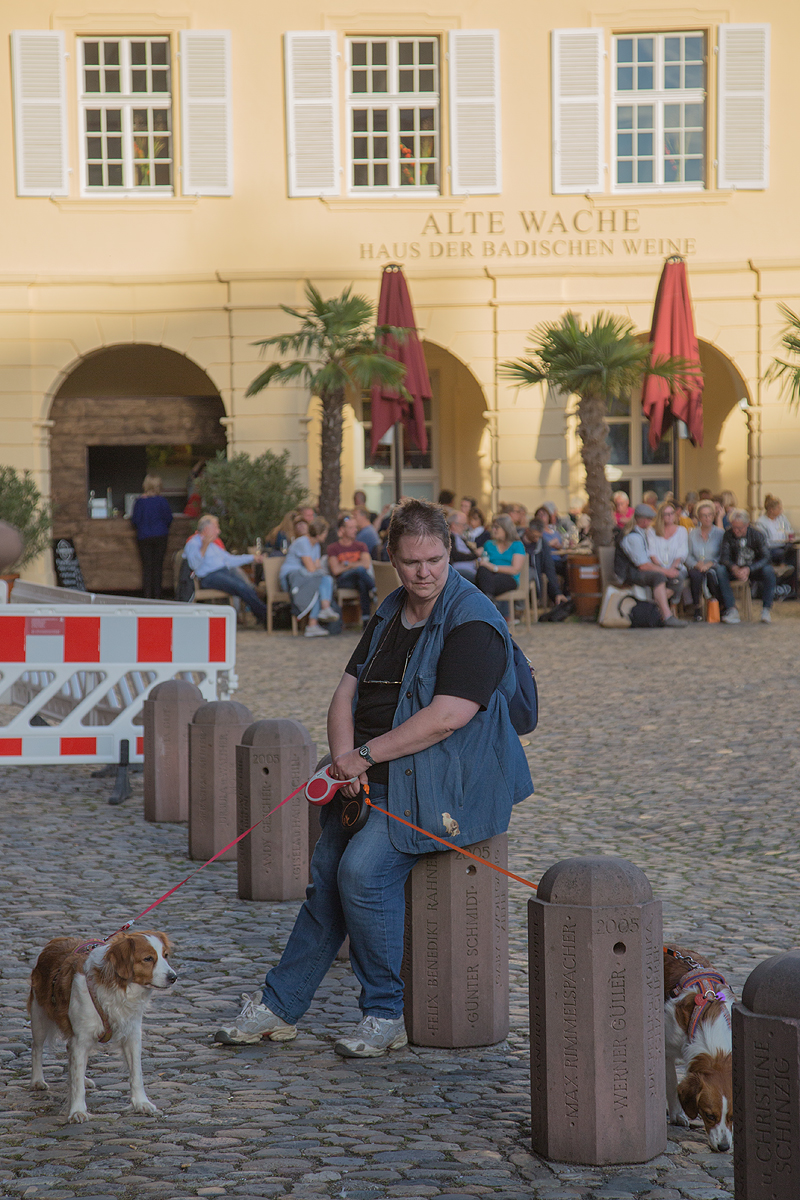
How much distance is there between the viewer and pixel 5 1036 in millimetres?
4059

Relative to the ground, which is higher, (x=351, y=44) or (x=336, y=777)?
(x=351, y=44)

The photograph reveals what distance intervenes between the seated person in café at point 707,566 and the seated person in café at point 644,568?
0.45 meters

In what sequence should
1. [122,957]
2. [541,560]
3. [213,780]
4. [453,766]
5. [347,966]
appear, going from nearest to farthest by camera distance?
[122,957] < [453,766] < [347,966] < [213,780] < [541,560]

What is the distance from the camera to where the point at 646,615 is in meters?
16.0

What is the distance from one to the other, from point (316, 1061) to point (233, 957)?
100 cm

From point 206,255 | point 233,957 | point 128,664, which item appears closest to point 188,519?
point 206,255

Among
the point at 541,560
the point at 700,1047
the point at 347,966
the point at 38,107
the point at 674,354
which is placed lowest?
the point at 347,966

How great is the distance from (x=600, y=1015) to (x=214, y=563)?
43.5ft

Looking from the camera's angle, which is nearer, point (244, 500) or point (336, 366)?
point (336, 366)

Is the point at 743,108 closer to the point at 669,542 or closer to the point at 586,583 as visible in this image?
the point at 669,542

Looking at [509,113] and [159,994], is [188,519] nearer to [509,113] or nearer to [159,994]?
[509,113]

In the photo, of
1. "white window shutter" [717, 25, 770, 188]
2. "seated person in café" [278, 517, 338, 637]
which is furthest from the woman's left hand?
"white window shutter" [717, 25, 770, 188]

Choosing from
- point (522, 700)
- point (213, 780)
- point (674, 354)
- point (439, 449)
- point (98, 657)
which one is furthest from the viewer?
point (439, 449)

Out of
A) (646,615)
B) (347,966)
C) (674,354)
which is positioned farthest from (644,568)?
(347,966)
